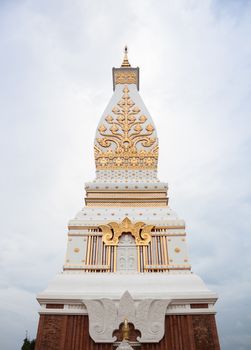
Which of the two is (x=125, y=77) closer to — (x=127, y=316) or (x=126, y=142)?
(x=126, y=142)

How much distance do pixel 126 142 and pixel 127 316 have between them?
710 cm

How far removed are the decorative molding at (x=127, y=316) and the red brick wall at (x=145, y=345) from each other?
0.62 feet

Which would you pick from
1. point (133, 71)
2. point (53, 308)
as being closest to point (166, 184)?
point (53, 308)

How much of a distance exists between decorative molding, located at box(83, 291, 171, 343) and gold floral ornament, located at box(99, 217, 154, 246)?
75.9 inches

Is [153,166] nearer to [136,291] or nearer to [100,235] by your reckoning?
[100,235]

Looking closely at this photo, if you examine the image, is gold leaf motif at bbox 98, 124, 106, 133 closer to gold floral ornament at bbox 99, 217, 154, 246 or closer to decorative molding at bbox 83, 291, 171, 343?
gold floral ornament at bbox 99, 217, 154, 246

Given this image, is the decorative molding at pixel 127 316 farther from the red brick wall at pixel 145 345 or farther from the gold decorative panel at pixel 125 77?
the gold decorative panel at pixel 125 77

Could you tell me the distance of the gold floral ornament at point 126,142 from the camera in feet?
39.7

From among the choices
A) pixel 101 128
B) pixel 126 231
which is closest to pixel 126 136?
pixel 101 128

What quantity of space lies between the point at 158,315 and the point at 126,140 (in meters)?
7.16

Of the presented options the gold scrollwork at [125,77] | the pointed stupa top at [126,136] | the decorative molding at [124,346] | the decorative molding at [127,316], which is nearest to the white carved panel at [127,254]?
the decorative molding at [127,316]

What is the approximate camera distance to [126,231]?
31.0 feet

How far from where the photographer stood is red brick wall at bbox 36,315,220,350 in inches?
287

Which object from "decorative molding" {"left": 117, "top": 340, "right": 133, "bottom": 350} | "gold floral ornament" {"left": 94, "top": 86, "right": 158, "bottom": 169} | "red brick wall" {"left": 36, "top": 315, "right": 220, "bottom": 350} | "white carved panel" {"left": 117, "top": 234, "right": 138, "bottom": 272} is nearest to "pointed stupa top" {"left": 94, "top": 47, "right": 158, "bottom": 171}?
"gold floral ornament" {"left": 94, "top": 86, "right": 158, "bottom": 169}
